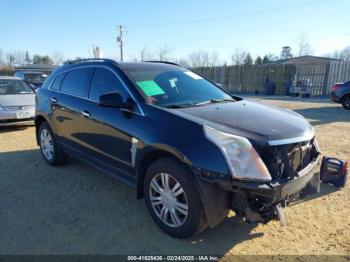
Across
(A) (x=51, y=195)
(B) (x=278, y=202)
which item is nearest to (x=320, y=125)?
(B) (x=278, y=202)

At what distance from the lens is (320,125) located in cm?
884

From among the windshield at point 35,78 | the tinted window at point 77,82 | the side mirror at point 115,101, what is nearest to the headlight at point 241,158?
the side mirror at point 115,101

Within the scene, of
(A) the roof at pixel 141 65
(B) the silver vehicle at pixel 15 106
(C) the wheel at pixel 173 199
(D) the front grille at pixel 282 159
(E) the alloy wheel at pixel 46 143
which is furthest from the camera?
(B) the silver vehicle at pixel 15 106

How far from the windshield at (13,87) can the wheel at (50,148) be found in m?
4.49

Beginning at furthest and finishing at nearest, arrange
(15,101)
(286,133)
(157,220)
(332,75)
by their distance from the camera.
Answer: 1. (332,75)
2. (15,101)
3. (157,220)
4. (286,133)

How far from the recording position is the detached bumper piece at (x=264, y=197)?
2.50m

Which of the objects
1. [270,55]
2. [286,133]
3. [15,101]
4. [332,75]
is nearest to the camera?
[286,133]

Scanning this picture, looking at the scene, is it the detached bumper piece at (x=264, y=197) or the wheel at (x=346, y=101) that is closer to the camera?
the detached bumper piece at (x=264, y=197)

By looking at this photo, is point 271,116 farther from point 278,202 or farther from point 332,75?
point 332,75

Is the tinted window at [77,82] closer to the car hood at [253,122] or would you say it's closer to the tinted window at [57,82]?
the tinted window at [57,82]

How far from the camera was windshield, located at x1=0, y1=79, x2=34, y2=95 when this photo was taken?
914 centimetres

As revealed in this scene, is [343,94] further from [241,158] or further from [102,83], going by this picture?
[241,158]

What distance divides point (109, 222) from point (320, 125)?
7537 millimetres

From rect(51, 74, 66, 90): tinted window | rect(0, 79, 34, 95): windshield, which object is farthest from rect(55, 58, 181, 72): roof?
rect(0, 79, 34, 95): windshield
